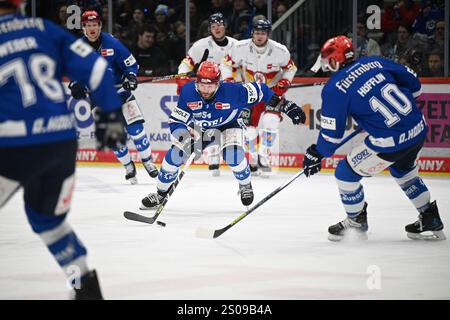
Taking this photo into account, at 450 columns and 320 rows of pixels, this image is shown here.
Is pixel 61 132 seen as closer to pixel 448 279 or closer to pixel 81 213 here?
pixel 448 279

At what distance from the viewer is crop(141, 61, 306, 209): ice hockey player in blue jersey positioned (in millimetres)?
6262

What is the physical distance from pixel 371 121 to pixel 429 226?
28.7 inches

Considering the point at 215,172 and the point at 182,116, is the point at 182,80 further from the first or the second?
the point at 182,116

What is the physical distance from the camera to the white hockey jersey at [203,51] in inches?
354

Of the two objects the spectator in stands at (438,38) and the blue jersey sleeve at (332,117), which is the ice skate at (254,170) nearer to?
the spectator in stands at (438,38)

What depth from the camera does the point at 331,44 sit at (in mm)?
5102

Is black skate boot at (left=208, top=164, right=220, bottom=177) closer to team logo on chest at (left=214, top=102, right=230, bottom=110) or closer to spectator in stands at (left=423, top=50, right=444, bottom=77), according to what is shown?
spectator in stands at (left=423, top=50, right=444, bottom=77)

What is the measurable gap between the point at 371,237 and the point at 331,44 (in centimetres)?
116

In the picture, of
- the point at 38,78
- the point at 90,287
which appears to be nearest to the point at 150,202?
the point at 90,287

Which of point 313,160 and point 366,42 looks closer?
point 313,160

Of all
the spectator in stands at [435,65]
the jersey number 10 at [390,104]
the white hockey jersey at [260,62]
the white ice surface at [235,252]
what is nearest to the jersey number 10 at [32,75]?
the white ice surface at [235,252]

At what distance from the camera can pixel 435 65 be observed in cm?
878

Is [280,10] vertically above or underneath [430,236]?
above
